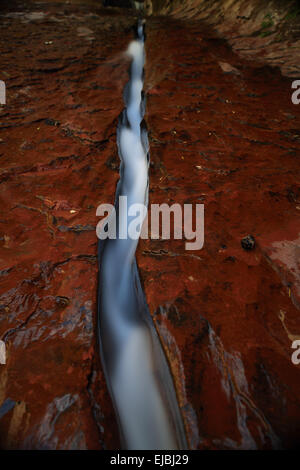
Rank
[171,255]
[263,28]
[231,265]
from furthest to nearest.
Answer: [263,28], [171,255], [231,265]

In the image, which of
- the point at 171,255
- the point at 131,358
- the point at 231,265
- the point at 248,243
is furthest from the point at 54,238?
the point at 248,243

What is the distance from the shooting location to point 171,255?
2.51 meters

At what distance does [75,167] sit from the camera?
11.2 ft

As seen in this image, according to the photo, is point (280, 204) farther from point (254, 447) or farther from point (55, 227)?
point (55, 227)

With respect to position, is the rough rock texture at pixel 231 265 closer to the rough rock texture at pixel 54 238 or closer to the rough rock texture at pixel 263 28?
the rough rock texture at pixel 54 238

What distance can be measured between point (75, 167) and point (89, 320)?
7.36 ft

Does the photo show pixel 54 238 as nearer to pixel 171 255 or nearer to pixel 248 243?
pixel 171 255

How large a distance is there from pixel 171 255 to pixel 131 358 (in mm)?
1030

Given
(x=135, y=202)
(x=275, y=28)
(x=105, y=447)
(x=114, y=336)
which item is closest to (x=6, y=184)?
(x=135, y=202)

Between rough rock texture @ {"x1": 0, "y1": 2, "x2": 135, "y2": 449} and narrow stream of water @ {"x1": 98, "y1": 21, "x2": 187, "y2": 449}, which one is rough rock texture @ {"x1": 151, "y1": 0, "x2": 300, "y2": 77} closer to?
rough rock texture @ {"x1": 0, "y1": 2, "x2": 135, "y2": 449}

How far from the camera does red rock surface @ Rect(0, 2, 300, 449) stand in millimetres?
1600

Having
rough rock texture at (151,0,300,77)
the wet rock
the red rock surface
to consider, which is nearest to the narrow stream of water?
the red rock surface

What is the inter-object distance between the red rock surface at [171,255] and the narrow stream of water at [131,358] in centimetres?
16

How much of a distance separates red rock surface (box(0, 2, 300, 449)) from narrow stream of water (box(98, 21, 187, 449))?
0.16m
